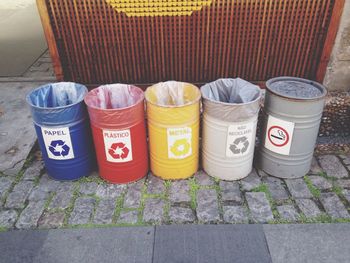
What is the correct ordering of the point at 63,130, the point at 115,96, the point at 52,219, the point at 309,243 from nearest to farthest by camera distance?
the point at 309,243 → the point at 52,219 → the point at 63,130 → the point at 115,96

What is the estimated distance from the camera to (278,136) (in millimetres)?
3535

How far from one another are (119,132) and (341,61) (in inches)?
117

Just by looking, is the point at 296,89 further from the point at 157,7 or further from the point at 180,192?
the point at 157,7

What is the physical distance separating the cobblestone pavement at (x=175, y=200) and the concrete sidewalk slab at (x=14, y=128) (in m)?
0.23

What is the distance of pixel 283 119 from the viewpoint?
341 centimetres

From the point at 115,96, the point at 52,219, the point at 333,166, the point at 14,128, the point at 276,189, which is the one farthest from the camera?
the point at 14,128

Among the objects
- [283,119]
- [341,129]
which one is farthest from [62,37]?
[341,129]

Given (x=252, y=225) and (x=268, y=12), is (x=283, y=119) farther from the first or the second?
(x=268, y=12)

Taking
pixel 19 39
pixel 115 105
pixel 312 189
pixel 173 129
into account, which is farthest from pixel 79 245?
pixel 19 39

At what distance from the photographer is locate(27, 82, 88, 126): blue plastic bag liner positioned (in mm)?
3283

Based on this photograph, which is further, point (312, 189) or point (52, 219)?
point (312, 189)

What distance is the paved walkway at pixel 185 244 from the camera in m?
2.87

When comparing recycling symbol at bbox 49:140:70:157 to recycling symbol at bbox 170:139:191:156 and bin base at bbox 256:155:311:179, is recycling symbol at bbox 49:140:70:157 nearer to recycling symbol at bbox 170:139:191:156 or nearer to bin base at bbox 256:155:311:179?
recycling symbol at bbox 170:139:191:156

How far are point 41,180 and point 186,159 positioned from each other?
163cm
